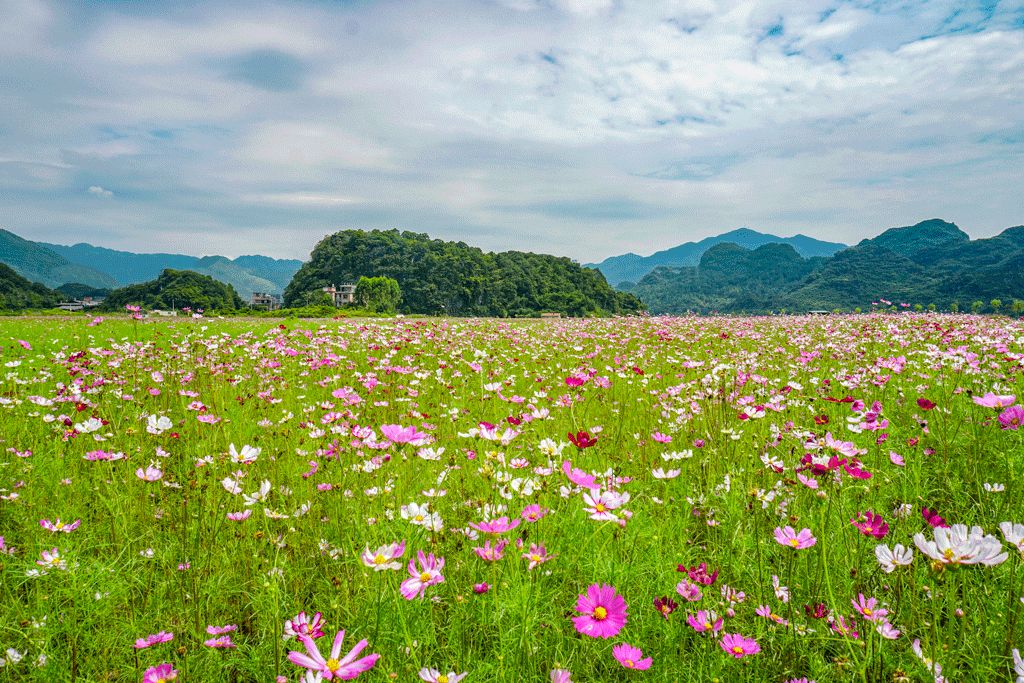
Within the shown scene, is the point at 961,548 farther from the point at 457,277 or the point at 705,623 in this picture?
the point at 457,277

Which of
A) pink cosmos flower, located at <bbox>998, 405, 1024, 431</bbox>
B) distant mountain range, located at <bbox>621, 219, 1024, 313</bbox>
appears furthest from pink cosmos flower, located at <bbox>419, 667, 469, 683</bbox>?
distant mountain range, located at <bbox>621, 219, 1024, 313</bbox>

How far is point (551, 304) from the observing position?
269ft

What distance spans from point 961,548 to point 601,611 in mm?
845

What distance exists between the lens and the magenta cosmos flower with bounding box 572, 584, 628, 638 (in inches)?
47.9

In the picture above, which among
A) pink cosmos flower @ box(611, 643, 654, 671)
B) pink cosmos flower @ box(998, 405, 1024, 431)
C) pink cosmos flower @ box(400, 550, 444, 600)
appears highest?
pink cosmos flower @ box(998, 405, 1024, 431)

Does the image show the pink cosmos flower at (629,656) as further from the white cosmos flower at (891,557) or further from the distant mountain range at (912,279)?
the distant mountain range at (912,279)

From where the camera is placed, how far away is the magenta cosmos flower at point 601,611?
1.22 m

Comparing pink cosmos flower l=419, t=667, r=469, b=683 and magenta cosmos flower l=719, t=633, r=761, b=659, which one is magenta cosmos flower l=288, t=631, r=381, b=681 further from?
magenta cosmos flower l=719, t=633, r=761, b=659

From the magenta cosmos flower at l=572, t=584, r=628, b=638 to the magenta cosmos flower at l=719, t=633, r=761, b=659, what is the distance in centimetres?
44

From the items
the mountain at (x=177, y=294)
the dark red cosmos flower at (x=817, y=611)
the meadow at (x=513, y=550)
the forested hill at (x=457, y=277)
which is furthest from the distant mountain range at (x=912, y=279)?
the mountain at (x=177, y=294)

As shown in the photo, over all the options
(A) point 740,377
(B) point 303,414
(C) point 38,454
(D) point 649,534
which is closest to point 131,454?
(C) point 38,454

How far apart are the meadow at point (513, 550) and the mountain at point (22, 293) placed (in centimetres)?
9580

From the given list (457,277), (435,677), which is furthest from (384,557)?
(457,277)

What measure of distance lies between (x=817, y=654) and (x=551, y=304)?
80.9 m
